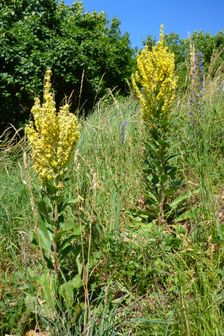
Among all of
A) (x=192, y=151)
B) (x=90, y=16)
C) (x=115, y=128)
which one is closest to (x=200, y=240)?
(x=192, y=151)

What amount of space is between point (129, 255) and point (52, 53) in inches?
291

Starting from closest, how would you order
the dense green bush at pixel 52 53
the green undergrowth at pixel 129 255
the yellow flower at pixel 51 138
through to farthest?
the green undergrowth at pixel 129 255 → the yellow flower at pixel 51 138 → the dense green bush at pixel 52 53

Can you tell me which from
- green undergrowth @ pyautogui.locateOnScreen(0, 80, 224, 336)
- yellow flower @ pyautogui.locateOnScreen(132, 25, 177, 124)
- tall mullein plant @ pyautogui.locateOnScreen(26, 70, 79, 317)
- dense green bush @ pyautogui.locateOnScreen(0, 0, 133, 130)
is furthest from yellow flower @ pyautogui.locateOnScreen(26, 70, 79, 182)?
dense green bush @ pyautogui.locateOnScreen(0, 0, 133, 130)

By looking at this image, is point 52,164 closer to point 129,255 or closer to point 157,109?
point 129,255

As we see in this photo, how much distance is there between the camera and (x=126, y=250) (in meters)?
2.88

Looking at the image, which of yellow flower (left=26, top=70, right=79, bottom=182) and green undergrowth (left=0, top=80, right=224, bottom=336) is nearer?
green undergrowth (left=0, top=80, right=224, bottom=336)

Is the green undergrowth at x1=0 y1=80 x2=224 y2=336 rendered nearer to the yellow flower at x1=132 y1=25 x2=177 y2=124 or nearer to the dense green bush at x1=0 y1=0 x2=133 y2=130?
the yellow flower at x1=132 y1=25 x2=177 y2=124

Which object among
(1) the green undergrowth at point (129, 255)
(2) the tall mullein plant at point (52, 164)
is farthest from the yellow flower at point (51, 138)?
(1) the green undergrowth at point (129, 255)

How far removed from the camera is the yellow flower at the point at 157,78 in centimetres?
319

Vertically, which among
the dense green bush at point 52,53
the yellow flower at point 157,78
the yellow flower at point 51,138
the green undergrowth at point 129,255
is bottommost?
the green undergrowth at point 129,255

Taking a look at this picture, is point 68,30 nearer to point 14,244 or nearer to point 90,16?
point 90,16

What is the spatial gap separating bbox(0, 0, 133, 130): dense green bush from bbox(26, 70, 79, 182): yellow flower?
5.61 meters

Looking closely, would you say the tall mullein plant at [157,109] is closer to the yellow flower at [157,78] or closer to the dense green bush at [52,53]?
the yellow flower at [157,78]

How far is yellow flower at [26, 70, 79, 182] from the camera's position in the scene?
236 centimetres
